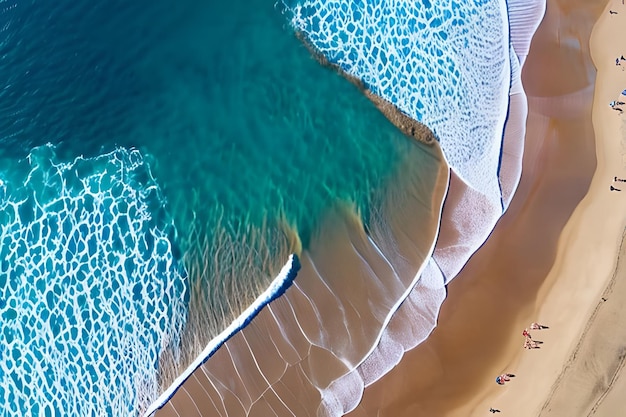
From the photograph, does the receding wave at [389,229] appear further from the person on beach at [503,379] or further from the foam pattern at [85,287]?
the person on beach at [503,379]

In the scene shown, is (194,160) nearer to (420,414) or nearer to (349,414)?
(349,414)

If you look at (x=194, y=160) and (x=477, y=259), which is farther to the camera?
(x=194, y=160)

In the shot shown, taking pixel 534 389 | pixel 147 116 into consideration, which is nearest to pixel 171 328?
pixel 147 116

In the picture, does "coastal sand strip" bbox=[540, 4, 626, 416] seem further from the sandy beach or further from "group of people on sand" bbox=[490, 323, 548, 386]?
"group of people on sand" bbox=[490, 323, 548, 386]

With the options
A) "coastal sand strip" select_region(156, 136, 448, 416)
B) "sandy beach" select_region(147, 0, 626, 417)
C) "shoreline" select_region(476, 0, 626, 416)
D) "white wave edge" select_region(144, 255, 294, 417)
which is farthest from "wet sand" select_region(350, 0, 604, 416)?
"white wave edge" select_region(144, 255, 294, 417)

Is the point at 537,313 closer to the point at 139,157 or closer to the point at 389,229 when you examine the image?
the point at 389,229

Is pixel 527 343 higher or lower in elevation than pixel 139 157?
lower

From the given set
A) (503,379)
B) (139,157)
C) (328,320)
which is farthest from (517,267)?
(139,157)
